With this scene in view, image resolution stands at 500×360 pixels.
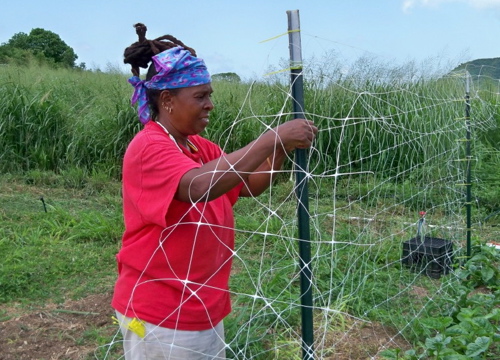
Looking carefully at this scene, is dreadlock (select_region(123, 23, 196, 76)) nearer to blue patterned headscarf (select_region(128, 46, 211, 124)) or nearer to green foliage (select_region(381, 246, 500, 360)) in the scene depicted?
blue patterned headscarf (select_region(128, 46, 211, 124))

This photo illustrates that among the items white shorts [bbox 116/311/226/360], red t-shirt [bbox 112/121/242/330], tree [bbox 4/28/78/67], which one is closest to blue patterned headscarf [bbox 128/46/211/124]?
red t-shirt [bbox 112/121/242/330]

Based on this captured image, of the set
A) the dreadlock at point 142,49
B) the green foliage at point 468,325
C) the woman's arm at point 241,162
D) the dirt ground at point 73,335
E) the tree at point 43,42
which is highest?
the tree at point 43,42

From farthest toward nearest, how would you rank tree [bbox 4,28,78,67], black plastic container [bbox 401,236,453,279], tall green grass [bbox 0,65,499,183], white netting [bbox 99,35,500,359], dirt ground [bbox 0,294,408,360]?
tree [bbox 4,28,78,67] → tall green grass [bbox 0,65,499,183] → black plastic container [bbox 401,236,453,279] → dirt ground [bbox 0,294,408,360] → white netting [bbox 99,35,500,359]

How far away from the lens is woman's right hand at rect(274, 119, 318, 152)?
1.42 meters

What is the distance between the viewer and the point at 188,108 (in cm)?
167

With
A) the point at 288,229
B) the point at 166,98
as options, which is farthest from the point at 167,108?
the point at 288,229

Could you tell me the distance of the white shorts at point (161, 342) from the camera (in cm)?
166

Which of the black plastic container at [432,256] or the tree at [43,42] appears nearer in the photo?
the black plastic container at [432,256]

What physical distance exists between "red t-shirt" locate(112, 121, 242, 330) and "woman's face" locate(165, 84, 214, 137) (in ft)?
0.22

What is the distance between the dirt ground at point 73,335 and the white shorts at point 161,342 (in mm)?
1030

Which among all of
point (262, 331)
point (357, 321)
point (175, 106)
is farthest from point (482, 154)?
point (175, 106)

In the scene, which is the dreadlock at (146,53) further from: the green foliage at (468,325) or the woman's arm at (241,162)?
the green foliage at (468,325)

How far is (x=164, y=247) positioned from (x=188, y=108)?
0.43m

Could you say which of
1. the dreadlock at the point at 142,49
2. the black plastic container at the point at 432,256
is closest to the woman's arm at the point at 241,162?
the dreadlock at the point at 142,49
